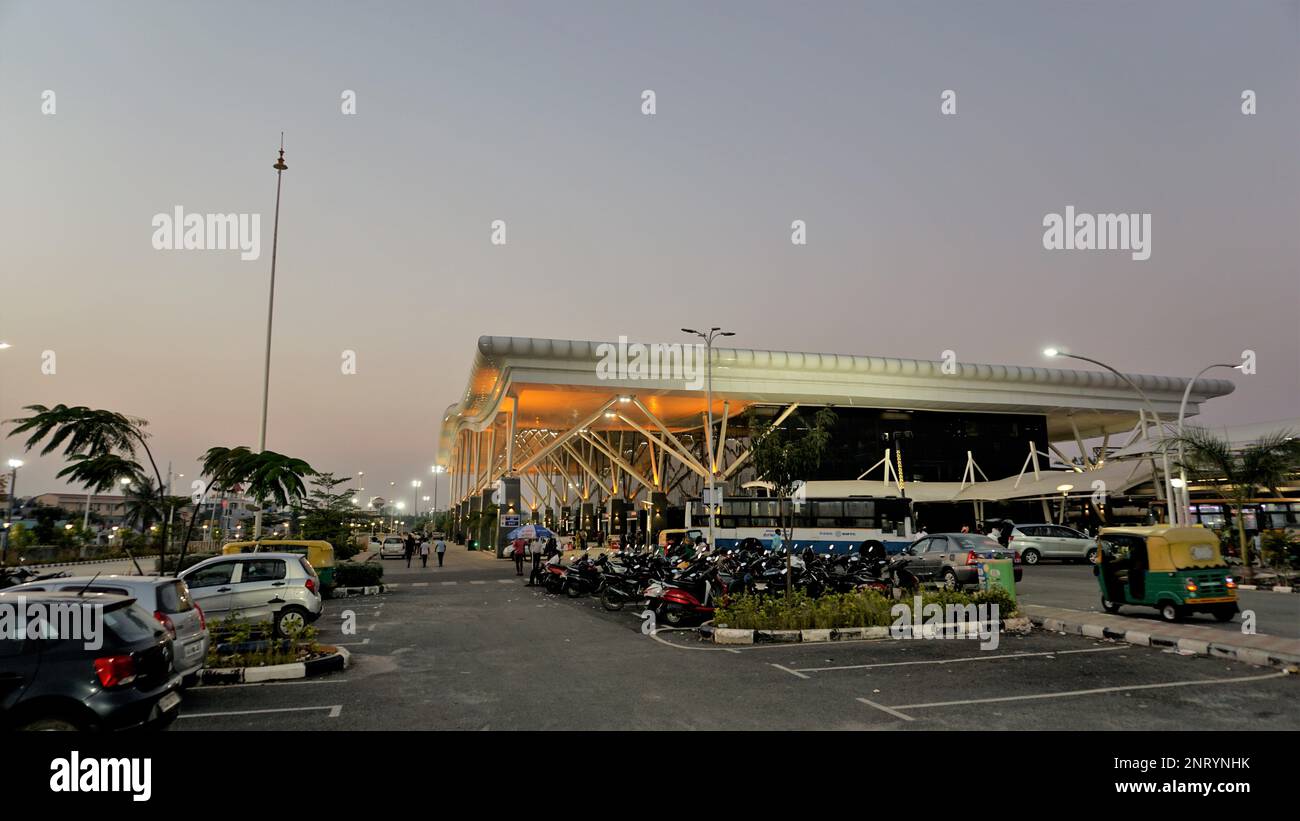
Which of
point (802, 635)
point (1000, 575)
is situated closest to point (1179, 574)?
point (1000, 575)

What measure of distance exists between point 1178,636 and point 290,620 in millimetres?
14587

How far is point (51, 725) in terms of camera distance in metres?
5.38

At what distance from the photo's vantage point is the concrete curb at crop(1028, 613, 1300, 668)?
32.1ft

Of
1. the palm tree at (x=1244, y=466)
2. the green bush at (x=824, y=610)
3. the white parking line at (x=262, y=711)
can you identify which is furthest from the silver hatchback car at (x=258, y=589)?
the palm tree at (x=1244, y=466)

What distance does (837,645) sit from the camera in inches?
479

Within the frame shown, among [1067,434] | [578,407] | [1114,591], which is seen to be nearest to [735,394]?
[578,407]

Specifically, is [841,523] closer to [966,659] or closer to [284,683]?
[966,659]

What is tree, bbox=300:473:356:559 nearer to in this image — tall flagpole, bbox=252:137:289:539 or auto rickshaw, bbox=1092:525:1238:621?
tall flagpole, bbox=252:137:289:539

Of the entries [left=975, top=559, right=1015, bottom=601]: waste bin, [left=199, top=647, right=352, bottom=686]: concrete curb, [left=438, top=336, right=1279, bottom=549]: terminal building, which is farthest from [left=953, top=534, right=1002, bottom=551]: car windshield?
[left=438, top=336, right=1279, bottom=549]: terminal building

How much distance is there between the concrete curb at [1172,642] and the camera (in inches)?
385

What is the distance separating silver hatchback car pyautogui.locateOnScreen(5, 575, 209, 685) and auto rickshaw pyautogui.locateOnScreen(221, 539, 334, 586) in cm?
1045
